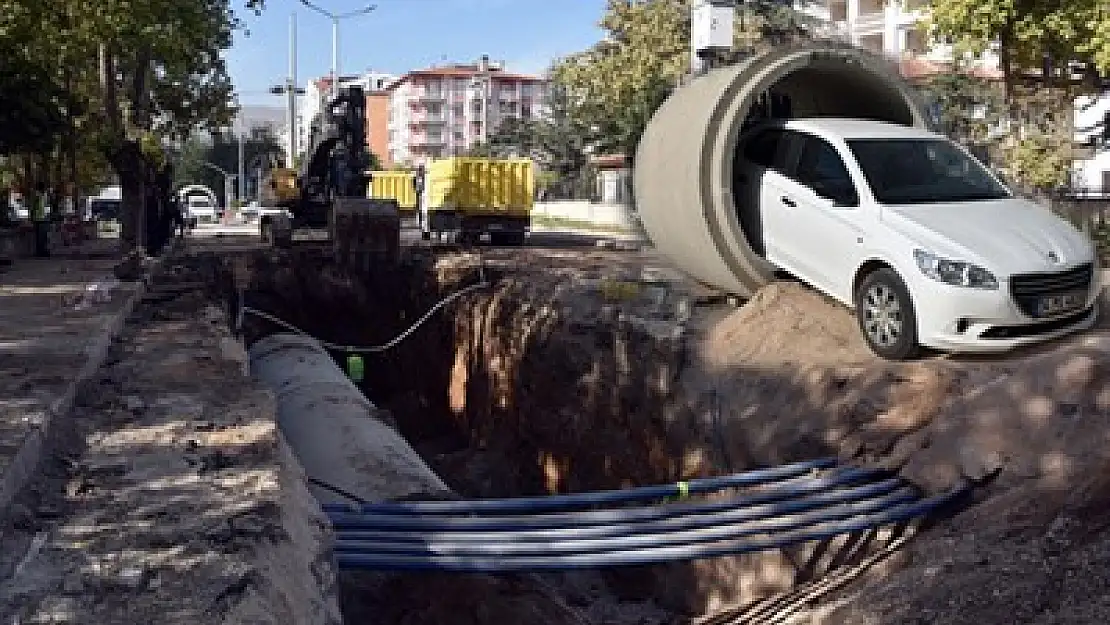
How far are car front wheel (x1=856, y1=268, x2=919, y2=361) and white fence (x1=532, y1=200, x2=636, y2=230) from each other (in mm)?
31859

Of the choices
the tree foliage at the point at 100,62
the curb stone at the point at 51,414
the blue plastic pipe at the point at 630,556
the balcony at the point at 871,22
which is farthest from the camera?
the balcony at the point at 871,22

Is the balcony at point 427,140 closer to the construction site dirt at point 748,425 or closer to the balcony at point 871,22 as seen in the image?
the balcony at point 871,22

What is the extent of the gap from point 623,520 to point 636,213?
7.93 metres

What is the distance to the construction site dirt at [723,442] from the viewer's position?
19.2 ft

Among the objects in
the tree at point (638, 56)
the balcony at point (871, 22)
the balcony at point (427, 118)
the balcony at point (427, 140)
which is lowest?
the tree at point (638, 56)

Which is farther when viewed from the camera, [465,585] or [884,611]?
[465,585]

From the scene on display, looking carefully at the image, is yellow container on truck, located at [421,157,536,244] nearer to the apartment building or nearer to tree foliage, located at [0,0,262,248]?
tree foliage, located at [0,0,262,248]

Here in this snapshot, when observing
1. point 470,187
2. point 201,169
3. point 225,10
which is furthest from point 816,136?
point 201,169

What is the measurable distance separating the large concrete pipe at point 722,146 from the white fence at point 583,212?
28.4 meters

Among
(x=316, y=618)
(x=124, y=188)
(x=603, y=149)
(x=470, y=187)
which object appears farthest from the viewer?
(x=603, y=149)

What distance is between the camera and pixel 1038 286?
340 inches

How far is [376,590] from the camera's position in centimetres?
720

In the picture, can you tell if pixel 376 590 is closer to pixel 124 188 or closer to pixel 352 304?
pixel 352 304

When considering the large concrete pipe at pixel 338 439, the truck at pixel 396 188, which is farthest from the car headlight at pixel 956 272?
the truck at pixel 396 188
